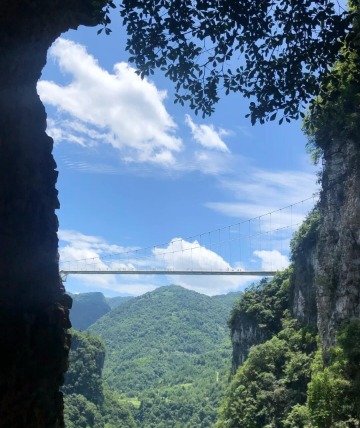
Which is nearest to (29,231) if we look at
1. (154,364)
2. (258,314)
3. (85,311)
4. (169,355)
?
(258,314)

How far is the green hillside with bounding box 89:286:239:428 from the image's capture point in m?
60.5

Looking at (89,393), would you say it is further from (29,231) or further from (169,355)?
(169,355)

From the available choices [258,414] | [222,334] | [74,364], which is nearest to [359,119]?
[258,414]

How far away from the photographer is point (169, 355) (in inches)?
3804

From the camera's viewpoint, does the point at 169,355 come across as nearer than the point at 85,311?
Yes

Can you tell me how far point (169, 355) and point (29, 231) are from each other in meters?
96.2

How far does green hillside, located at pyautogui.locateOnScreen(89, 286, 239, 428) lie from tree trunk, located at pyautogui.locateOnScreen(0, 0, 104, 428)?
5539 centimetres

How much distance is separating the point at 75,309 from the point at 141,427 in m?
114

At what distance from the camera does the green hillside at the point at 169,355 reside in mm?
60531

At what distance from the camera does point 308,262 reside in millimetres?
26719

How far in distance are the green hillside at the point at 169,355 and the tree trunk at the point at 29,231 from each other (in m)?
55.4

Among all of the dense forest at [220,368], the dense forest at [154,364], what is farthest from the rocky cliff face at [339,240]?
the dense forest at [154,364]

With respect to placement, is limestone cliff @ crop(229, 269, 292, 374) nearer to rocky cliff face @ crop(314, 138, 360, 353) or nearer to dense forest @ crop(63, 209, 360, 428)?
dense forest @ crop(63, 209, 360, 428)

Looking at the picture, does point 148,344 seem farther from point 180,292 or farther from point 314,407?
point 314,407
